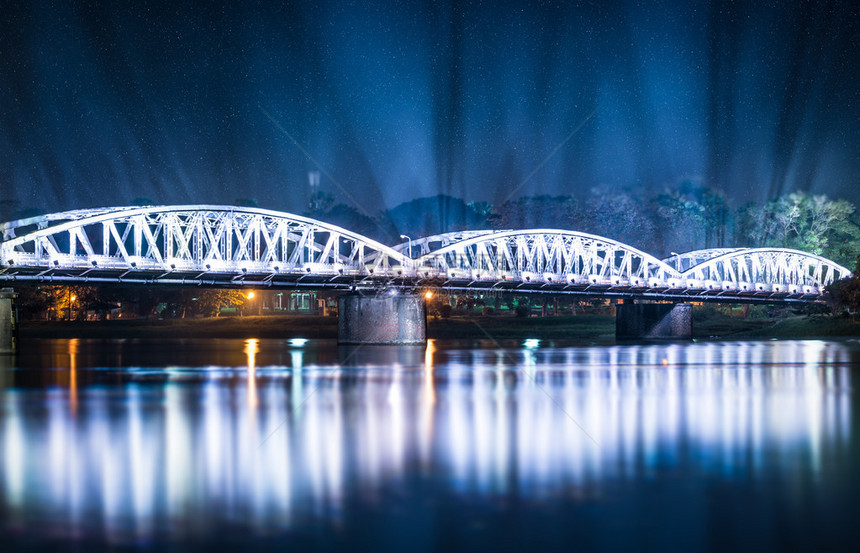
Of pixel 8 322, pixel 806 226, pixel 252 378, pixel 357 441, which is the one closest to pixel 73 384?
pixel 252 378

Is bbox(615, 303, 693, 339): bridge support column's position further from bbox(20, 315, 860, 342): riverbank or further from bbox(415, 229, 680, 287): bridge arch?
bbox(415, 229, 680, 287): bridge arch

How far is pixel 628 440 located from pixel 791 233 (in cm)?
18012

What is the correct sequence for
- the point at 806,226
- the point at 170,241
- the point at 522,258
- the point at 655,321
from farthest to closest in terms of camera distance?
the point at 806,226 < the point at 522,258 < the point at 655,321 < the point at 170,241

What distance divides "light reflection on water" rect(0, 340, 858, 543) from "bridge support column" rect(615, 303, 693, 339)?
276ft

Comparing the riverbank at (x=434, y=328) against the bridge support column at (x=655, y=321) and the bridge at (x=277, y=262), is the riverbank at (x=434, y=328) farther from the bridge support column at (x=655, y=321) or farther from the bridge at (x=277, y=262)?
the bridge at (x=277, y=262)

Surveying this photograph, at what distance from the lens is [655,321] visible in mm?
138500

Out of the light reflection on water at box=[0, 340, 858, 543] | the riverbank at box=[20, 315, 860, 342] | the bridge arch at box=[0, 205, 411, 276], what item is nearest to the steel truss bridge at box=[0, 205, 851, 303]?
the bridge arch at box=[0, 205, 411, 276]

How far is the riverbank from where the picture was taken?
452 ft

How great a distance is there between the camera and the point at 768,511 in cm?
1605

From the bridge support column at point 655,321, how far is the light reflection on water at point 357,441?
8415 centimetres

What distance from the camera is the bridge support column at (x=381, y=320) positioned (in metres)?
107

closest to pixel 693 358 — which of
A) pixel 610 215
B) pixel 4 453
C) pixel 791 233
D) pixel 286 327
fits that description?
pixel 4 453

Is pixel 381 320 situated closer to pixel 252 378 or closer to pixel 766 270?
pixel 252 378

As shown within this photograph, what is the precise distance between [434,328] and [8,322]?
63434 millimetres
